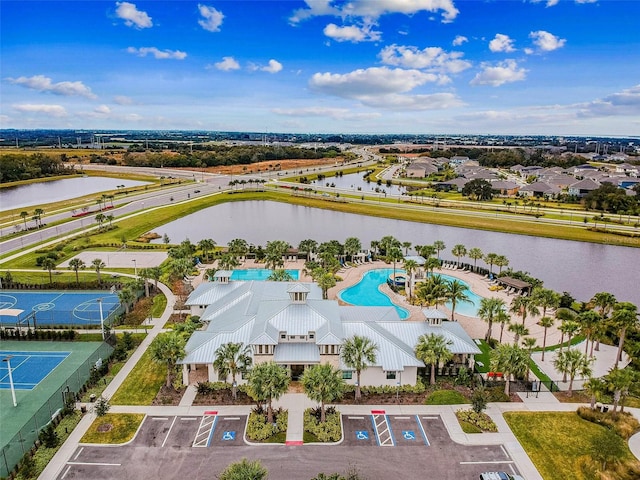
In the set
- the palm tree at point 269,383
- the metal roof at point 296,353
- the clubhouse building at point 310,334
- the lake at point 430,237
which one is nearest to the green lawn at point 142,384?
the clubhouse building at point 310,334

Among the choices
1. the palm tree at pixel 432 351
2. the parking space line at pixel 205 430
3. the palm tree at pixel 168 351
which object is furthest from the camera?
the palm tree at pixel 432 351

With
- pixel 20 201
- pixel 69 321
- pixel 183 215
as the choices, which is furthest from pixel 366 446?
pixel 20 201

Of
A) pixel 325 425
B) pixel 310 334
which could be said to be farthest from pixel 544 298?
pixel 325 425

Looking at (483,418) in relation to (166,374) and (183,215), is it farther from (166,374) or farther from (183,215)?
(183,215)

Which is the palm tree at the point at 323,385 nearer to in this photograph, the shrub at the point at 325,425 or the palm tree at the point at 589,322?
the shrub at the point at 325,425

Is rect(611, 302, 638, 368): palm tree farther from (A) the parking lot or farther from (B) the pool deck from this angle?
(A) the parking lot

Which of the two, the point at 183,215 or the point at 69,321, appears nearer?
the point at 69,321

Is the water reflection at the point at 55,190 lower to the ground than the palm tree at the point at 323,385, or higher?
higher
